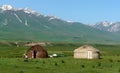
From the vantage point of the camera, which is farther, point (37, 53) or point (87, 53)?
point (37, 53)

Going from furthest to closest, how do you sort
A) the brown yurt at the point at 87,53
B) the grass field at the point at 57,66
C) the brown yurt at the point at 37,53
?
the brown yurt at the point at 37,53 < the brown yurt at the point at 87,53 < the grass field at the point at 57,66

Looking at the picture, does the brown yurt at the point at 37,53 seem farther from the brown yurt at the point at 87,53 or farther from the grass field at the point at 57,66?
the grass field at the point at 57,66

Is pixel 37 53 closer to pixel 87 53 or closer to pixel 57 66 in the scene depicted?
pixel 87 53

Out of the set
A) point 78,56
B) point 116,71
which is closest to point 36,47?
point 78,56

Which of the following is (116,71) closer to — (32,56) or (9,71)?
(9,71)

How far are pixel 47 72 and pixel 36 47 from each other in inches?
1983

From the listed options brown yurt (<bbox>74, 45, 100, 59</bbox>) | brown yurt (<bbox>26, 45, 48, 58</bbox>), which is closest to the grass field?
brown yurt (<bbox>74, 45, 100, 59</bbox>)

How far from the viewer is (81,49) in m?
94.7

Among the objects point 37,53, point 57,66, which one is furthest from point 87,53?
point 57,66

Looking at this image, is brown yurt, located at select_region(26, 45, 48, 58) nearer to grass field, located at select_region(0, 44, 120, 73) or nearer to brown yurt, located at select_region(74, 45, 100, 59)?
brown yurt, located at select_region(74, 45, 100, 59)

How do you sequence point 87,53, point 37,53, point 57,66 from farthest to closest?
point 37,53, point 87,53, point 57,66

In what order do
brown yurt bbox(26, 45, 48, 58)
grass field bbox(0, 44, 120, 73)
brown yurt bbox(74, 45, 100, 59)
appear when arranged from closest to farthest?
grass field bbox(0, 44, 120, 73) → brown yurt bbox(74, 45, 100, 59) → brown yurt bbox(26, 45, 48, 58)

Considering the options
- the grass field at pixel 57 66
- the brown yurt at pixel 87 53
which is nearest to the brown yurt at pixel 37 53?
the brown yurt at pixel 87 53

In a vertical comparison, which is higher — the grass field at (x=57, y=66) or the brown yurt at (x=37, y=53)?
the brown yurt at (x=37, y=53)
